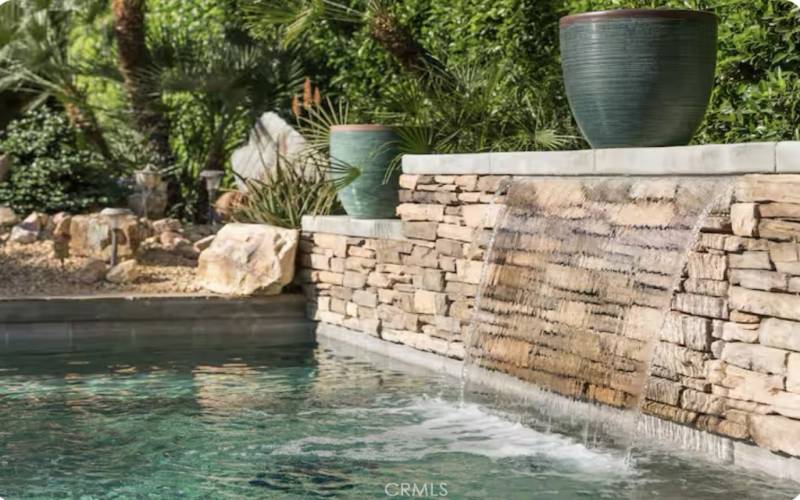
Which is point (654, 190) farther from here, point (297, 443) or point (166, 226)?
point (166, 226)

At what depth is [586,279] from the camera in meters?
6.04

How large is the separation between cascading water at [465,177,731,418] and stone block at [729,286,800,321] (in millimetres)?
307

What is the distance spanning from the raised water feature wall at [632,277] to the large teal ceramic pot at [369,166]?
916 mm

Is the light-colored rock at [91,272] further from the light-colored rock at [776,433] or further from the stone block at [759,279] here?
the light-colored rock at [776,433]

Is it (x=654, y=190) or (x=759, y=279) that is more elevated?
(x=654, y=190)

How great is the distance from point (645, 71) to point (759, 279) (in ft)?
4.86

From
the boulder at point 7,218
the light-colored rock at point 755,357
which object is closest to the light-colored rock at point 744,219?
the light-colored rock at point 755,357

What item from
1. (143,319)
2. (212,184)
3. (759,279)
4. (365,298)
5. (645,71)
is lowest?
(143,319)

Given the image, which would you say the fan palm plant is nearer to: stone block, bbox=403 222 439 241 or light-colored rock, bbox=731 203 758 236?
stone block, bbox=403 222 439 241

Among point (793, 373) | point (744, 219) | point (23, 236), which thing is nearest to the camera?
point (793, 373)

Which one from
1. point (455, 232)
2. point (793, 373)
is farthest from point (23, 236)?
point (793, 373)

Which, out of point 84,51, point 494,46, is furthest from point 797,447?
point 84,51

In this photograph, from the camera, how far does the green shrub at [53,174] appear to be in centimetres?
1130

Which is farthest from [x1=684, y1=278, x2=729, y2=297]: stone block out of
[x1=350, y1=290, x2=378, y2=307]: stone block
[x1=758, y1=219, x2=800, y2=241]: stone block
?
[x1=350, y1=290, x2=378, y2=307]: stone block
